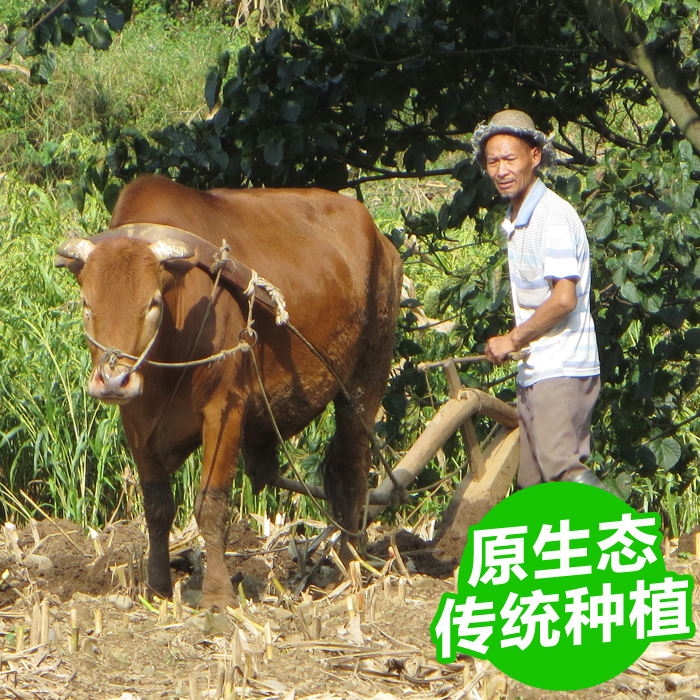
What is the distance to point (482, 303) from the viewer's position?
173 inches

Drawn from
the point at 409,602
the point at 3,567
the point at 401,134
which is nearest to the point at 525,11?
the point at 401,134

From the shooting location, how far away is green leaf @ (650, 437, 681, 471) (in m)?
4.78

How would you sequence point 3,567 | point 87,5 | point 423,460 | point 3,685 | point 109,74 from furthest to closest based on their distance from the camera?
point 109,74 → point 3,567 → point 423,460 → point 87,5 → point 3,685

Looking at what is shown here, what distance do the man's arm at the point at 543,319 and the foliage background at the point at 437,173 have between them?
1.99ft

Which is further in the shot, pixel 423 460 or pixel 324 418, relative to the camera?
pixel 324 418

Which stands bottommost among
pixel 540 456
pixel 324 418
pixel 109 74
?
pixel 540 456

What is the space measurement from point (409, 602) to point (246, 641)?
2.91ft

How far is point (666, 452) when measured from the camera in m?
4.82

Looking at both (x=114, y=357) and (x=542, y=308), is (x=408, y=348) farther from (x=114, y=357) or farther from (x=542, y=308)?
(x=114, y=357)

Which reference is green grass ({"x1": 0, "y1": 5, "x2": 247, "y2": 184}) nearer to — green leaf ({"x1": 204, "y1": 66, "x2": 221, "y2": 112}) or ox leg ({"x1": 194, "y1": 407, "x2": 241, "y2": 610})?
green leaf ({"x1": 204, "y1": 66, "x2": 221, "y2": 112})

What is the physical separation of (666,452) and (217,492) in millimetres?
2058

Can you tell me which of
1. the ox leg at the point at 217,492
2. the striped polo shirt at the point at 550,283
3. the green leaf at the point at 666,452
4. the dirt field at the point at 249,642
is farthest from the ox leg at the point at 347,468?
the striped polo shirt at the point at 550,283

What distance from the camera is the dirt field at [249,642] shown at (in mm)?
3383

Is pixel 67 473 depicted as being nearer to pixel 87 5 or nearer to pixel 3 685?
pixel 3 685
